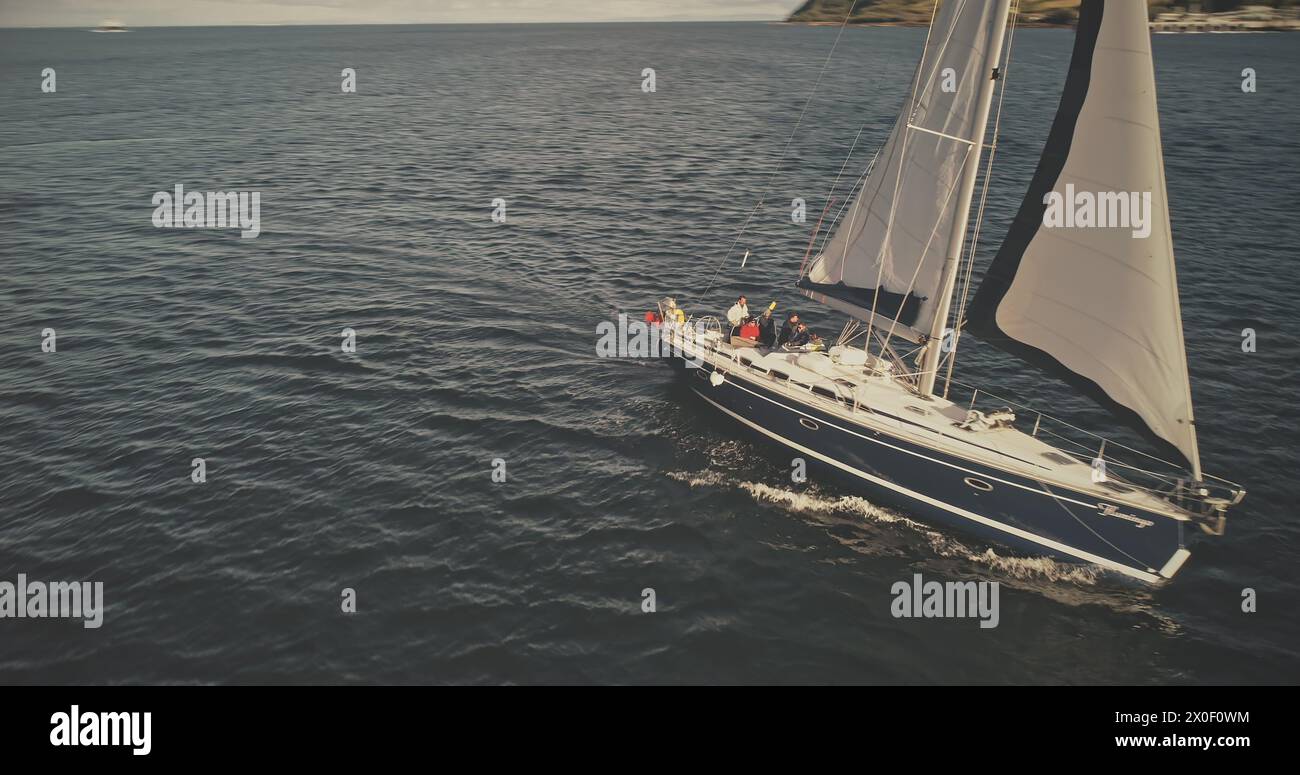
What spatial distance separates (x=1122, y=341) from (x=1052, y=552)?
6.61 m

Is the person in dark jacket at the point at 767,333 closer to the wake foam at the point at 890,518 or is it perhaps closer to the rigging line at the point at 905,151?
the rigging line at the point at 905,151

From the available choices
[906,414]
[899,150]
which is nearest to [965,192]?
[899,150]

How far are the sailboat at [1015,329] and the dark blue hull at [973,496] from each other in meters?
0.05

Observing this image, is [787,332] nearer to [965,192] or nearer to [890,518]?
[890,518]

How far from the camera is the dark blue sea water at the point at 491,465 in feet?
61.7

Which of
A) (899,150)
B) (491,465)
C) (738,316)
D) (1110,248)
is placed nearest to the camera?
(1110,248)

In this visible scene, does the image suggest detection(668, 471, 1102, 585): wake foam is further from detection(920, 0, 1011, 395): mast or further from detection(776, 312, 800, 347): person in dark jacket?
detection(776, 312, 800, 347): person in dark jacket

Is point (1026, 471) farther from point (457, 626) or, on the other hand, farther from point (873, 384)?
point (457, 626)

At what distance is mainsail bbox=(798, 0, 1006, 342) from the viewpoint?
828 inches

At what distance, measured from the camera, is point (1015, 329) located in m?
21.5

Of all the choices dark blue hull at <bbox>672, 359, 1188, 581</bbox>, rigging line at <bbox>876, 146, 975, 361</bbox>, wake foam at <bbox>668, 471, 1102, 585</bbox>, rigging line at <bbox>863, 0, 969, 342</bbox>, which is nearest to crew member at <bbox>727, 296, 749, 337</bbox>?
dark blue hull at <bbox>672, 359, 1188, 581</bbox>

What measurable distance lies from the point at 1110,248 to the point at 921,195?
671 centimetres

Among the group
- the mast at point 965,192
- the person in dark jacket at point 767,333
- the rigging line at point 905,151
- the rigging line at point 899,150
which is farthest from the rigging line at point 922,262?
the person in dark jacket at point 767,333

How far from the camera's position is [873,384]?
79.9 feet
